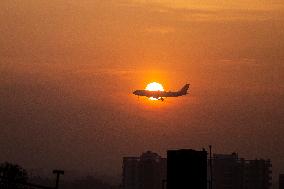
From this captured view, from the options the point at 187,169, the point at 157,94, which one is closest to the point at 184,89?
the point at 157,94

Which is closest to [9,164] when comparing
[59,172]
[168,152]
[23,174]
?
[23,174]

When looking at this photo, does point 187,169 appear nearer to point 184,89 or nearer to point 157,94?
point 157,94

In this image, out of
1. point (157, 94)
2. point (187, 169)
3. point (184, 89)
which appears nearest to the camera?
point (187, 169)

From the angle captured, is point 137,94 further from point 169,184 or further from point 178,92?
point 169,184

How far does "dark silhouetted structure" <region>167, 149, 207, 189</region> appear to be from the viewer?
30.7 metres

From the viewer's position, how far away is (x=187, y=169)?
30.8 meters

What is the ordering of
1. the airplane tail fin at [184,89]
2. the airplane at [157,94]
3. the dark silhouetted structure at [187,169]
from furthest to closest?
1. the airplane tail fin at [184,89]
2. the airplane at [157,94]
3. the dark silhouetted structure at [187,169]

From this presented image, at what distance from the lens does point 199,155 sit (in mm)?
30844

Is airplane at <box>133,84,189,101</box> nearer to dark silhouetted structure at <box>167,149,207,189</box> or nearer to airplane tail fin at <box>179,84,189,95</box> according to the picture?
airplane tail fin at <box>179,84,189,95</box>

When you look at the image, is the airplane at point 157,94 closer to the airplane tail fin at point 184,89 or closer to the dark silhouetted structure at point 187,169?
the airplane tail fin at point 184,89

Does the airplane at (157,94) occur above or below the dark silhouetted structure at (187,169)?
above

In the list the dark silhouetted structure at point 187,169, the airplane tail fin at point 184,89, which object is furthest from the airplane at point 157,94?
the dark silhouetted structure at point 187,169

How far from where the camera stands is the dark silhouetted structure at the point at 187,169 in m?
30.7

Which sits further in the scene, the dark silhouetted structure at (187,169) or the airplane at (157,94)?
the airplane at (157,94)
